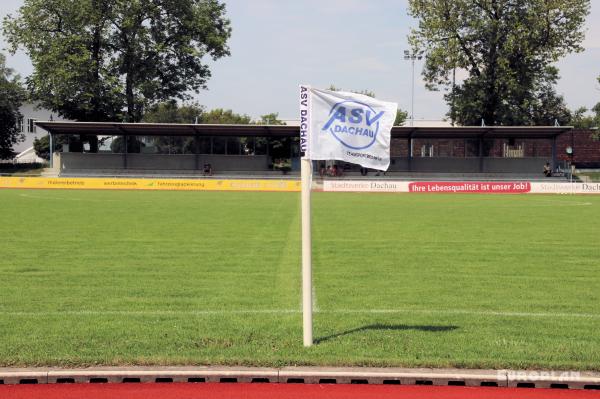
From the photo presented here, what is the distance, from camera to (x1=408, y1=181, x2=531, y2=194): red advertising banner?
48062 millimetres

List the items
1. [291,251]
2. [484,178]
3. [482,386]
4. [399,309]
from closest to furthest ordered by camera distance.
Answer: [482,386] → [399,309] → [291,251] → [484,178]

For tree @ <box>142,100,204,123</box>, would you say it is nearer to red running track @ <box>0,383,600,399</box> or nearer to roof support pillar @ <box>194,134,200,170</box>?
roof support pillar @ <box>194,134,200,170</box>

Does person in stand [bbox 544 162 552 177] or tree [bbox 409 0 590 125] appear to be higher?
tree [bbox 409 0 590 125]

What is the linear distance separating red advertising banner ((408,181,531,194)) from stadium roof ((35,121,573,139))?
8.13 meters

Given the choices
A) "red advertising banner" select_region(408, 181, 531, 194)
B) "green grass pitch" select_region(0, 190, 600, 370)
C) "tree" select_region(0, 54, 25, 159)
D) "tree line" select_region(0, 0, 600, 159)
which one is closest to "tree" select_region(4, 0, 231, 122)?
"tree line" select_region(0, 0, 600, 159)

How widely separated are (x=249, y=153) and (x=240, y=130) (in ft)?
13.2

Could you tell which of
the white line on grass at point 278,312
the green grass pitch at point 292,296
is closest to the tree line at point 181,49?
the green grass pitch at point 292,296

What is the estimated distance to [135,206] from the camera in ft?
100

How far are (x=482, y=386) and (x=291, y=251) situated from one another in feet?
31.4

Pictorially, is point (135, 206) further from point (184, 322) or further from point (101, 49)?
point (101, 49)

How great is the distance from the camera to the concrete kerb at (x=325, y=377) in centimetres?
632

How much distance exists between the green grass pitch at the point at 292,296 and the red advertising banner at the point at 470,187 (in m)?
27.5

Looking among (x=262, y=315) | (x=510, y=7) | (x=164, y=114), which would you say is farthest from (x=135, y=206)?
(x=164, y=114)

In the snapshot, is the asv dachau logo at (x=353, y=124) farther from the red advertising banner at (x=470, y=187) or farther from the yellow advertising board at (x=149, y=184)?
the red advertising banner at (x=470, y=187)
